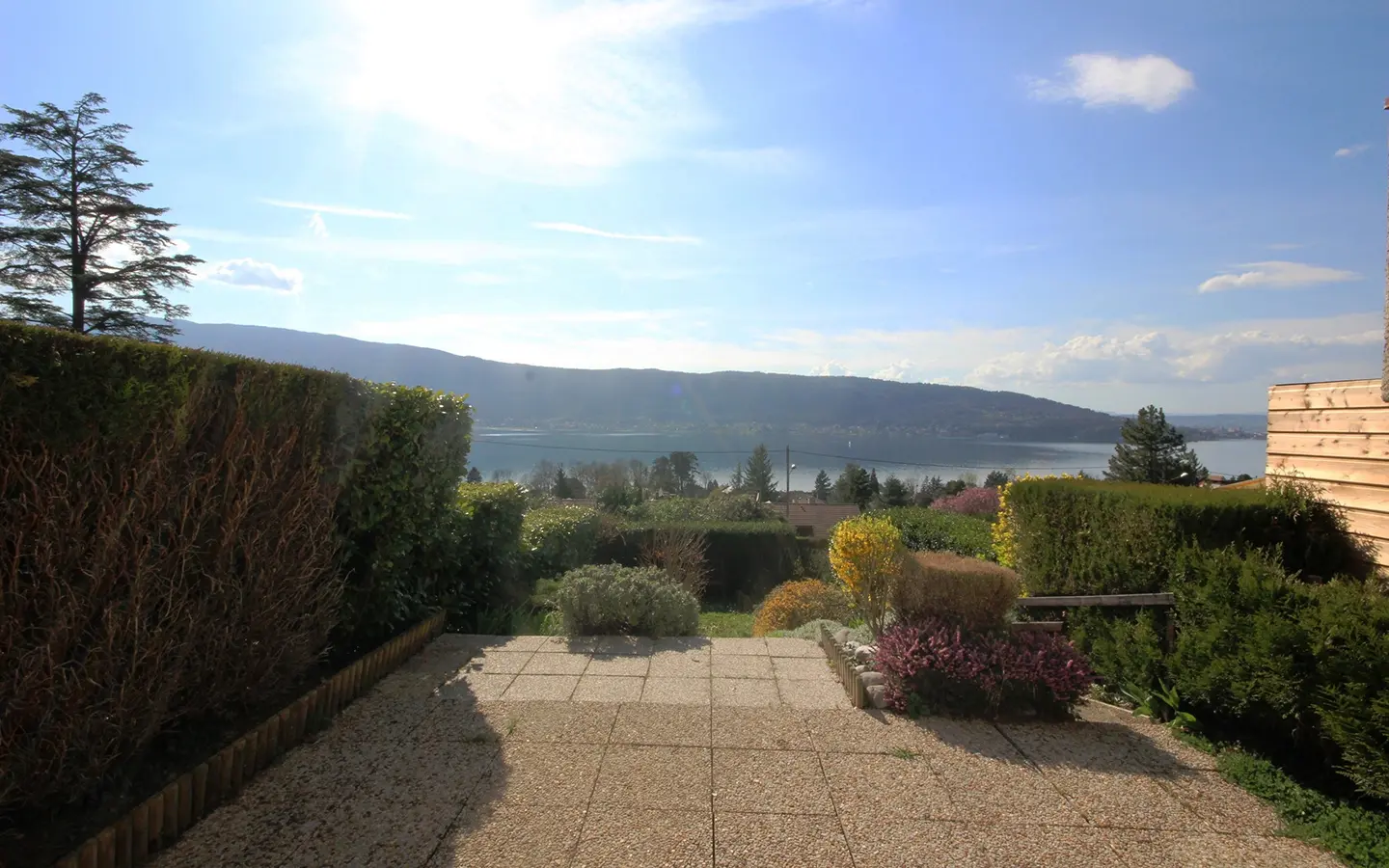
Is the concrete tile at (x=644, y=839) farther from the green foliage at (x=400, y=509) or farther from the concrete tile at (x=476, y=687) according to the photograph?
the green foliage at (x=400, y=509)

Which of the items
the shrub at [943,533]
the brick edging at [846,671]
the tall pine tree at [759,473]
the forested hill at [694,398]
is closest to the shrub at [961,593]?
the brick edging at [846,671]

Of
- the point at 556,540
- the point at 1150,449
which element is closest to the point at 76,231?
the point at 556,540

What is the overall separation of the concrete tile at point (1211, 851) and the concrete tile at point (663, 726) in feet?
6.44

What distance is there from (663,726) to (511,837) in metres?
1.32

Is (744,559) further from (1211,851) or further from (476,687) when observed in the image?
(1211,851)

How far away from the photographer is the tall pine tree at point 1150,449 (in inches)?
977

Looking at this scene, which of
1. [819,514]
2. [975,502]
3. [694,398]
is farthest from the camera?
[694,398]

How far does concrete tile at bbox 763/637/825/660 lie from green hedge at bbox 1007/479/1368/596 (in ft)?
6.56

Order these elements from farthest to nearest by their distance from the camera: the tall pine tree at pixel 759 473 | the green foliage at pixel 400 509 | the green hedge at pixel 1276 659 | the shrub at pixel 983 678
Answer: the tall pine tree at pixel 759 473, the green foliage at pixel 400 509, the shrub at pixel 983 678, the green hedge at pixel 1276 659

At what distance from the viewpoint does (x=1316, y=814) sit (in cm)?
334

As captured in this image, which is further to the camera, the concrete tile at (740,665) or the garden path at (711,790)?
the concrete tile at (740,665)

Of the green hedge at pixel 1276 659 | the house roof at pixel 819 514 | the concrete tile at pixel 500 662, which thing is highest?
the green hedge at pixel 1276 659

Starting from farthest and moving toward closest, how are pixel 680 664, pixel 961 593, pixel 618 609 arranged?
pixel 618 609 < pixel 680 664 < pixel 961 593

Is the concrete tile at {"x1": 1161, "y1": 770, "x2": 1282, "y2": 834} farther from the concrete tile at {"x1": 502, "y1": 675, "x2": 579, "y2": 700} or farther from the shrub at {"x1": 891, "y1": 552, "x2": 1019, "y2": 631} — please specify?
the concrete tile at {"x1": 502, "y1": 675, "x2": 579, "y2": 700}
